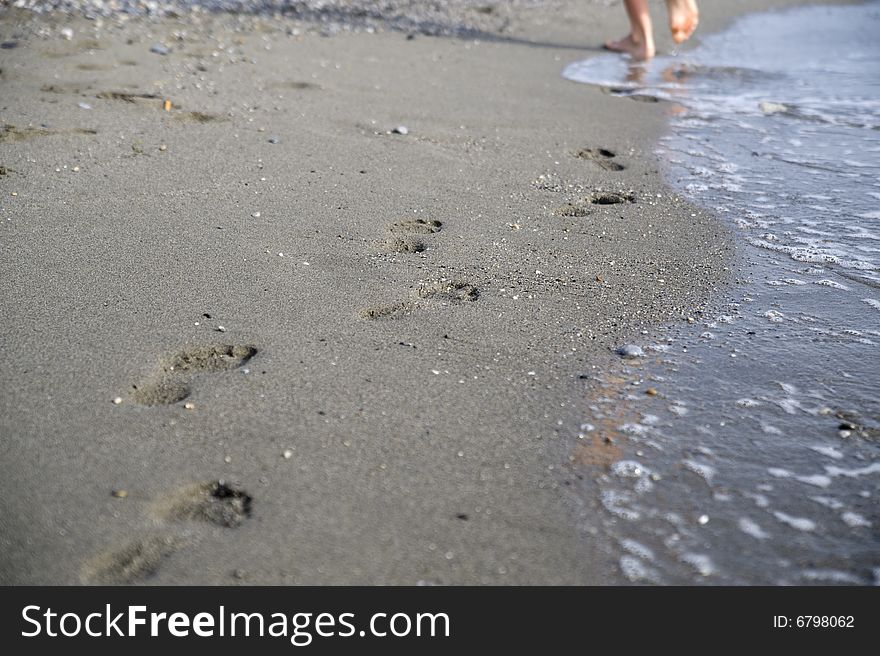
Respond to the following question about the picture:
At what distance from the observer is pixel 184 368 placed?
8.42 feet

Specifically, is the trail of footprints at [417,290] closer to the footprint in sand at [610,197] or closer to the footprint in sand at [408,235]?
the footprint in sand at [408,235]

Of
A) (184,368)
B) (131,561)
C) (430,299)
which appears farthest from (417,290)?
(131,561)

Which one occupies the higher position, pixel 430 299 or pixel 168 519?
pixel 430 299

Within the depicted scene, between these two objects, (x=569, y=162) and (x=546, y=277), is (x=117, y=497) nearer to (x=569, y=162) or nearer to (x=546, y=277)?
(x=546, y=277)

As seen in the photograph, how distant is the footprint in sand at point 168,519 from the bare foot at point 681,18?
18.7ft

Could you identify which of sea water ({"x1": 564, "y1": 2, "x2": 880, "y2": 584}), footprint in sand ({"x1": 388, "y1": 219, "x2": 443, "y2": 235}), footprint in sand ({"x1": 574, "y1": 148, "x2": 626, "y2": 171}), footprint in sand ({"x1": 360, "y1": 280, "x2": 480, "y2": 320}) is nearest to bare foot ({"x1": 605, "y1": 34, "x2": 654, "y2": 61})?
sea water ({"x1": 564, "y1": 2, "x2": 880, "y2": 584})

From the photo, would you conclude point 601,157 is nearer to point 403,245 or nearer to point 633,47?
point 403,245

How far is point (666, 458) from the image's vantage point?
229 centimetres

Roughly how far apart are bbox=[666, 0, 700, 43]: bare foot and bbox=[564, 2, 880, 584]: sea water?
2.10m

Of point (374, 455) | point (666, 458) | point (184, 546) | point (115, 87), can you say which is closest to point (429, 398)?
point (374, 455)

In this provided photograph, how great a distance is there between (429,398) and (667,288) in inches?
43.5

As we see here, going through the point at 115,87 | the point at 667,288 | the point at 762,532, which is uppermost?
the point at 115,87

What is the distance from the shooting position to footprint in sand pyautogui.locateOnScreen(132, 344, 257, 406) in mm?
2436

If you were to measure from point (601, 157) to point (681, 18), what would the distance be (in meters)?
2.86
